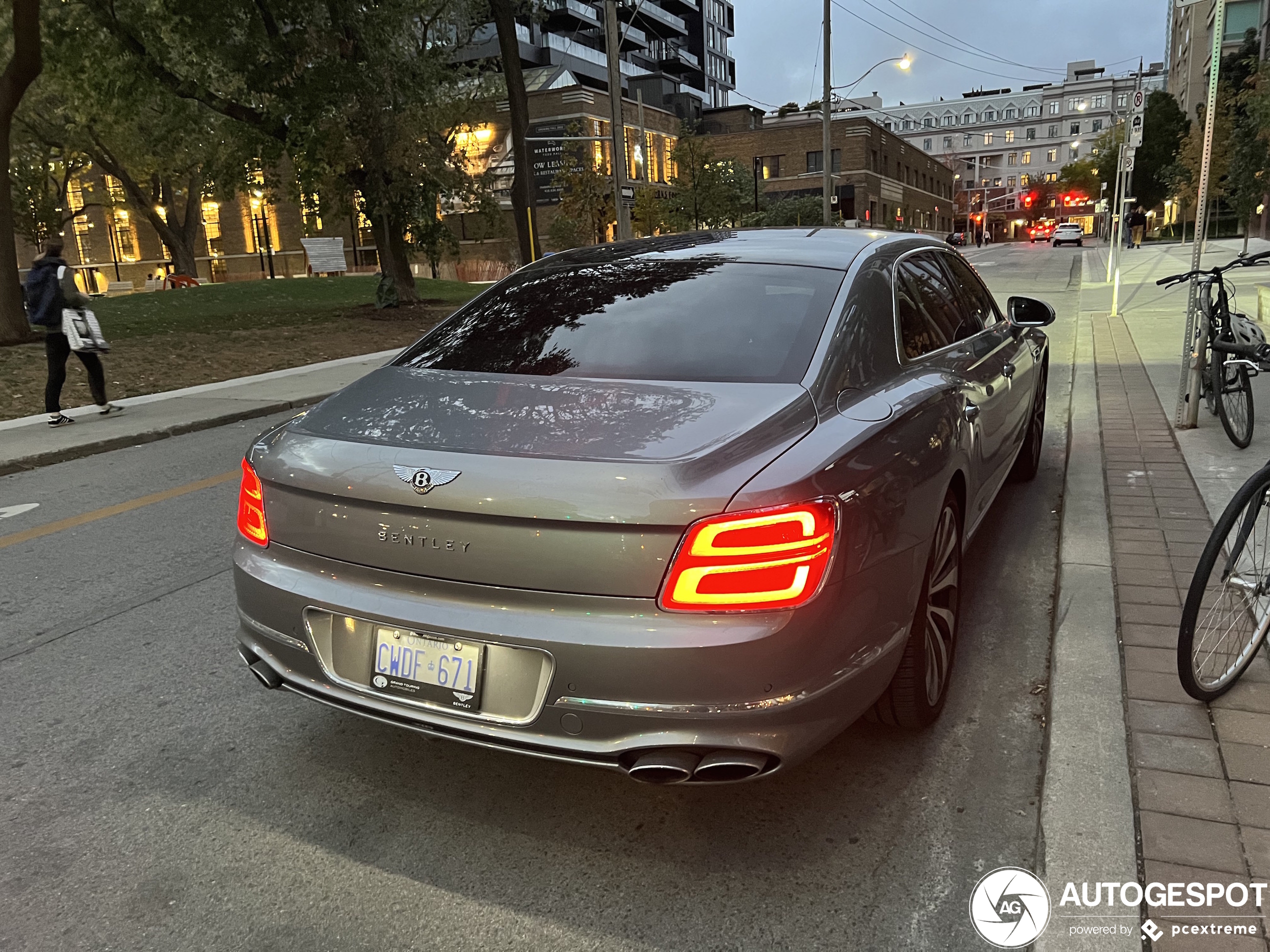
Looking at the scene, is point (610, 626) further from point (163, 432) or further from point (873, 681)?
point (163, 432)

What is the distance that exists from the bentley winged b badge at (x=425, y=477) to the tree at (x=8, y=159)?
49.6 ft

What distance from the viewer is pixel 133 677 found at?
3883 millimetres

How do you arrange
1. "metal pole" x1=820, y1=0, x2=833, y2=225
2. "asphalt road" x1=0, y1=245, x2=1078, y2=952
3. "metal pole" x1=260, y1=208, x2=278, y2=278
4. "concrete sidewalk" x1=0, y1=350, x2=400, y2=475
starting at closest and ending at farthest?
"asphalt road" x1=0, y1=245, x2=1078, y2=952
"concrete sidewalk" x1=0, y1=350, x2=400, y2=475
"metal pole" x1=820, y1=0, x2=833, y2=225
"metal pole" x1=260, y1=208, x2=278, y2=278

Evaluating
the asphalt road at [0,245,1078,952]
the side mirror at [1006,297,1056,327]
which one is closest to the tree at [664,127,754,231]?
the side mirror at [1006,297,1056,327]

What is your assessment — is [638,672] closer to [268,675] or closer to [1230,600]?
[268,675]

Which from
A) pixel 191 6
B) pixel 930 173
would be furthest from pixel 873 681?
pixel 930 173

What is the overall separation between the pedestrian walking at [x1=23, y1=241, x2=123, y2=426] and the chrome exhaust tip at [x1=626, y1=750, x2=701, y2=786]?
10.1 metres

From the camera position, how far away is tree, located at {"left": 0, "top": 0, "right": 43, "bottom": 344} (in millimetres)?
14797

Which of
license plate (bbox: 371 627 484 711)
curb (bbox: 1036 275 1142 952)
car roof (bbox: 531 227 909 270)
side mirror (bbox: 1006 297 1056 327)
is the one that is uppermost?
car roof (bbox: 531 227 909 270)

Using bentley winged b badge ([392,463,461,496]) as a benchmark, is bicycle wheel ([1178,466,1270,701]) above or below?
below

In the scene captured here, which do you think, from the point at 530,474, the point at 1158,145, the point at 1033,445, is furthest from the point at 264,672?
the point at 1158,145

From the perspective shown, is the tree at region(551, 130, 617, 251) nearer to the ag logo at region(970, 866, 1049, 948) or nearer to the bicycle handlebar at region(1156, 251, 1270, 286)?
the bicycle handlebar at region(1156, 251, 1270, 286)

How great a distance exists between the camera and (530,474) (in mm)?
2340

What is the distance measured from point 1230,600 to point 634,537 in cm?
226
